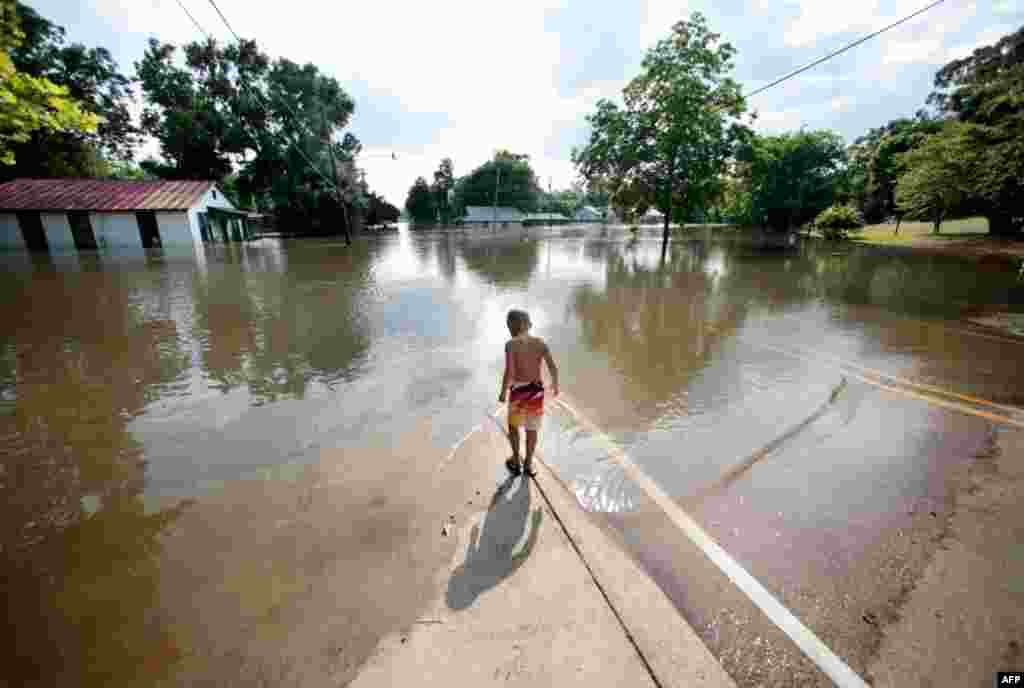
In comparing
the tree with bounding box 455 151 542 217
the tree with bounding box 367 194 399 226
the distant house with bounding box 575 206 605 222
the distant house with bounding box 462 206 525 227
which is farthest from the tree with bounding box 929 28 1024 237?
the distant house with bounding box 575 206 605 222

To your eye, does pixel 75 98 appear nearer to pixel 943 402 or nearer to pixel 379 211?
pixel 379 211

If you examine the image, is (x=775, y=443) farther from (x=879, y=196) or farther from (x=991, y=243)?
(x=879, y=196)

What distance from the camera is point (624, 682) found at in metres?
1.94

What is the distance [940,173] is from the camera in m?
23.7

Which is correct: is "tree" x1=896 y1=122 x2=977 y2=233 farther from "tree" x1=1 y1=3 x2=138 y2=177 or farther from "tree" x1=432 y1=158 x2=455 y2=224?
"tree" x1=432 y1=158 x2=455 y2=224

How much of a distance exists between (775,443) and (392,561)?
12.4 feet

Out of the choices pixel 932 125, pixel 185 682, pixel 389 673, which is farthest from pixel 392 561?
pixel 932 125

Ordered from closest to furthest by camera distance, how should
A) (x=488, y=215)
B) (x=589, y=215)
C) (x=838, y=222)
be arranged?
(x=838, y=222) → (x=488, y=215) → (x=589, y=215)

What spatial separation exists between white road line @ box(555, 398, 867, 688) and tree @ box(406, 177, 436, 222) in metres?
83.0

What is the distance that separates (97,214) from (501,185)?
63828 millimetres

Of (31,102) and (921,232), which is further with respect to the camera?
(921,232)

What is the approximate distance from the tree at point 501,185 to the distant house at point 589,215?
21392 mm

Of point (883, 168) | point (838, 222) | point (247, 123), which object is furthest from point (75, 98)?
point (883, 168)

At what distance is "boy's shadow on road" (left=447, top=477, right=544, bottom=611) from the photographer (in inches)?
97.0
